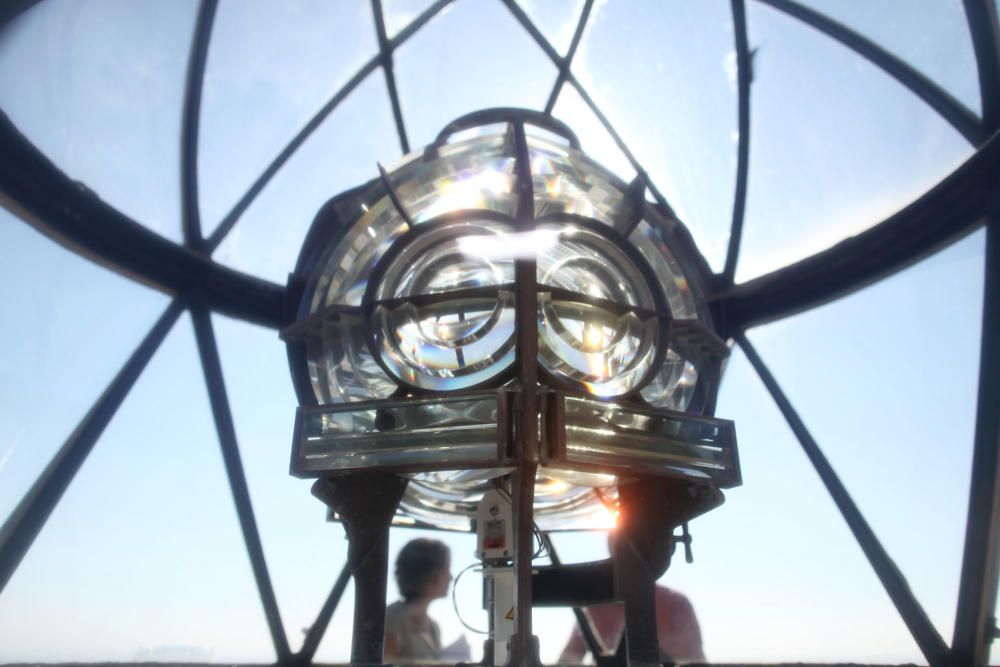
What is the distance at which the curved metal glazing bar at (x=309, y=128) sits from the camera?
2707 millimetres

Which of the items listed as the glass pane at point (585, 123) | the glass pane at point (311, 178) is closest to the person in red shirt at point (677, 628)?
the glass pane at point (585, 123)

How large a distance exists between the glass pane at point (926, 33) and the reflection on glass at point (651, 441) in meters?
1.99

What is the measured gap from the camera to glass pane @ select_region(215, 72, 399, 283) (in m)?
2.72

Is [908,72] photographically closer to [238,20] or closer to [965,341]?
[965,341]

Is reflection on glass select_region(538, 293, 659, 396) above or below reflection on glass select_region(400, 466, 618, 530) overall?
above

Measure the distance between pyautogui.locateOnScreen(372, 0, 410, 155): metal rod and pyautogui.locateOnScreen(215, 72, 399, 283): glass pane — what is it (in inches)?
1.1

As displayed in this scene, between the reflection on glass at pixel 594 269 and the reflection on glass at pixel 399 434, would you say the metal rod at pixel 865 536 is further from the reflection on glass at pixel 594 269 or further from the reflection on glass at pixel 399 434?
the reflection on glass at pixel 399 434

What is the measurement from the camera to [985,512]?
7.57 ft

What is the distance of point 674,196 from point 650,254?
6.59ft

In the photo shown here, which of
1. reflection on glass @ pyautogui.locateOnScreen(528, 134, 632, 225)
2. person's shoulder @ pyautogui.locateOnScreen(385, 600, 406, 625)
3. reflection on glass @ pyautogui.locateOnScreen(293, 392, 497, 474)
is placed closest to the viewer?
reflection on glass @ pyautogui.locateOnScreen(293, 392, 497, 474)

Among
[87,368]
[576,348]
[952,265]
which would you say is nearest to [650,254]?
[576,348]

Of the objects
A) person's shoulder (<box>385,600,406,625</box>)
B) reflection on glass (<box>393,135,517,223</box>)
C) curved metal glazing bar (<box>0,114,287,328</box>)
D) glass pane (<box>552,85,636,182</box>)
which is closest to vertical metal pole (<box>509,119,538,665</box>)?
reflection on glass (<box>393,135,517,223</box>)

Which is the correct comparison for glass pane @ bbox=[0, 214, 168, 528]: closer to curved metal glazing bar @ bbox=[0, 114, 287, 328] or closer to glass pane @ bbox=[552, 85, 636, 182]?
curved metal glazing bar @ bbox=[0, 114, 287, 328]

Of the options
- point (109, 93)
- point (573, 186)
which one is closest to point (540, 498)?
point (573, 186)
